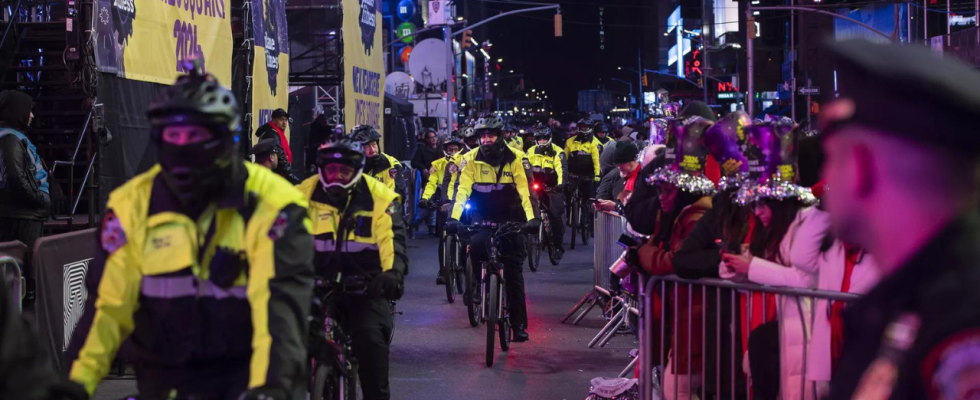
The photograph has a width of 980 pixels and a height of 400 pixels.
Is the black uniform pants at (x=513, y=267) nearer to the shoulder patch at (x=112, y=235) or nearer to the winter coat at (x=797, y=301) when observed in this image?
the winter coat at (x=797, y=301)

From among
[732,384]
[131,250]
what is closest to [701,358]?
[732,384]

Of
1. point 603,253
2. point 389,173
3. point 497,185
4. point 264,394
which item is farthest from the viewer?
point 389,173

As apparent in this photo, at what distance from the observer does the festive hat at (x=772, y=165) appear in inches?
225

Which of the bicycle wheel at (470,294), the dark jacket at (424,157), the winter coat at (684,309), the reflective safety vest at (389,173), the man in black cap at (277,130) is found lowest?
the bicycle wheel at (470,294)

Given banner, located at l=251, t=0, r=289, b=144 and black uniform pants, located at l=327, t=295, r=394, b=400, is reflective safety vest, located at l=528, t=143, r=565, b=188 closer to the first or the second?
banner, located at l=251, t=0, r=289, b=144

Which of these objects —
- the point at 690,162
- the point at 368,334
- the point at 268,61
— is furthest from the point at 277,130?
the point at 690,162

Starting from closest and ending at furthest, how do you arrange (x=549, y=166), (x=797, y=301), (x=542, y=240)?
(x=797, y=301) < (x=542, y=240) < (x=549, y=166)

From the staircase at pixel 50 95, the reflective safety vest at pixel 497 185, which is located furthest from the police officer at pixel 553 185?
the staircase at pixel 50 95

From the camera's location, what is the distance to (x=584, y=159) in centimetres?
2181

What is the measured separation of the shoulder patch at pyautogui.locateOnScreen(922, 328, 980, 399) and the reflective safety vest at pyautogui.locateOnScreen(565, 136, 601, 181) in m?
20.3

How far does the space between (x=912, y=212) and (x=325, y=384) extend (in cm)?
476

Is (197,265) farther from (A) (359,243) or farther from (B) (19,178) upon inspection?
(B) (19,178)

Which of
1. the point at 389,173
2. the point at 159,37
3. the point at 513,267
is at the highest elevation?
the point at 159,37

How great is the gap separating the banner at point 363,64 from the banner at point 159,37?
17.4 feet
